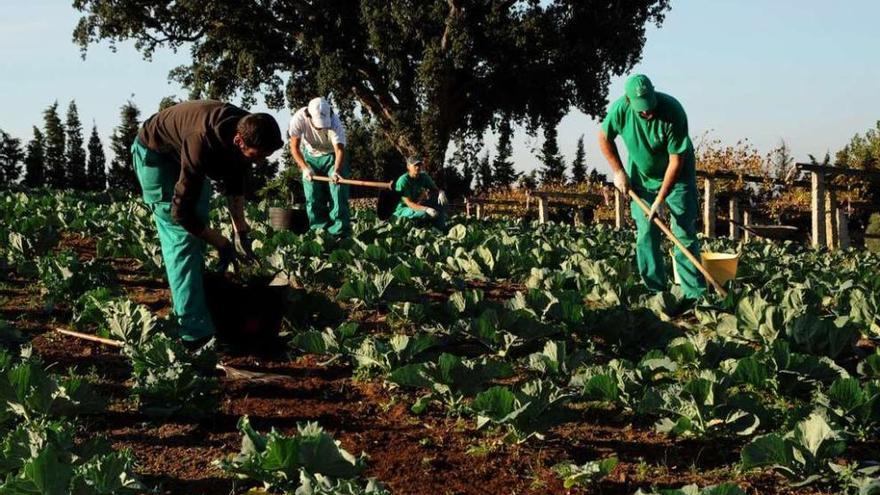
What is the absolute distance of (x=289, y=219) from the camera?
378 inches

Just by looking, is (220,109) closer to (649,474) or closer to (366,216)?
(649,474)

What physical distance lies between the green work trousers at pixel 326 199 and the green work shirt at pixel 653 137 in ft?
12.0

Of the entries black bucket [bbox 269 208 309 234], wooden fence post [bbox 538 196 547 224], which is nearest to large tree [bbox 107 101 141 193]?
wooden fence post [bbox 538 196 547 224]

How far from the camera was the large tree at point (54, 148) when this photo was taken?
4234 cm

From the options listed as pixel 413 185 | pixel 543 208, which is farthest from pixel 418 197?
pixel 543 208

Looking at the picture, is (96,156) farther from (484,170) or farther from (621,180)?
(621,180)

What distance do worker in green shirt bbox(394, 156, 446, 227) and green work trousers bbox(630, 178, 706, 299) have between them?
4.73m

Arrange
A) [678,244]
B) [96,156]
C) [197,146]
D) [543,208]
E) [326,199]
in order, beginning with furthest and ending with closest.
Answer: [96,156], [543,208], [326,199], [678,244], [197,146]

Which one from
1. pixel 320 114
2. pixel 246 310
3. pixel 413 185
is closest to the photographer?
pixel 246 310

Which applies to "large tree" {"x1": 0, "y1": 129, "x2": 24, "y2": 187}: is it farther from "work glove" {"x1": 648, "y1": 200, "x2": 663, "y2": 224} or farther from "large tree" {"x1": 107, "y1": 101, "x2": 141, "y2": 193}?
"work glove" {"x1": 648, "y1": 200, "x2": 663, "y2": 224}

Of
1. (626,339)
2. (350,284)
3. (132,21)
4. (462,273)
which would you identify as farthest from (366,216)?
(132,21)

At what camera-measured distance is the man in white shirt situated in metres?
9.16

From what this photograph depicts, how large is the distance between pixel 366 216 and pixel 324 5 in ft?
55.2

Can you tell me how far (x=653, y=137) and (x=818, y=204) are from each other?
10398 mm
